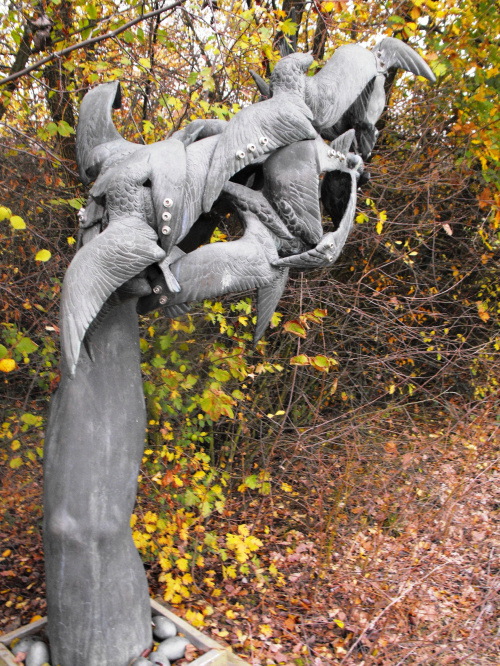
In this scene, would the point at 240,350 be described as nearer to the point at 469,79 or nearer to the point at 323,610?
the point at 323,610

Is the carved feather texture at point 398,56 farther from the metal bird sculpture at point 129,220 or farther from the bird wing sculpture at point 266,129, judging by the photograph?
the metal bird sculpture at point 129,220

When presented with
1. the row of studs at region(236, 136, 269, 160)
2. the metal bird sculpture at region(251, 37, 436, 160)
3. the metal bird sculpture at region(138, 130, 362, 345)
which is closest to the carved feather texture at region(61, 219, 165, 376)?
the metal bird sculpture at region(138, 130, 362, 345)

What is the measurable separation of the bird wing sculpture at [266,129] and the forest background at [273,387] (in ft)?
3.03

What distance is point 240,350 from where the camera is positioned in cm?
309

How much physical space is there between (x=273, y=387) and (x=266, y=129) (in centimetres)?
295

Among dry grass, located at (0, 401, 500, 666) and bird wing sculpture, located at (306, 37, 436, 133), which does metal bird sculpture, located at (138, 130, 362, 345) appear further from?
dry grass, located at (0, 401, 500, 666)

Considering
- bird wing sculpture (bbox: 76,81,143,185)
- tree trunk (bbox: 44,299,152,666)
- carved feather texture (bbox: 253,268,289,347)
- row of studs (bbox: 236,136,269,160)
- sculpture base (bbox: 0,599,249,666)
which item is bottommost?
sculpture base (bbox: 0,599,249,666)

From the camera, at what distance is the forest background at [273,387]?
2799mm

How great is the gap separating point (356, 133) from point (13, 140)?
2392 mm

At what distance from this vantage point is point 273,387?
4.31 m

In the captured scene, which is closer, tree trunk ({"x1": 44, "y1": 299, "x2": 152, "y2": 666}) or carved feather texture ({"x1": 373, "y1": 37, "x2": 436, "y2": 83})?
tree trunk ({"x1": 44, "y1": 299, "x2": 152, "y2": 666})

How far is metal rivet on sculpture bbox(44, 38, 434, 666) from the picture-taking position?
1.51 metres

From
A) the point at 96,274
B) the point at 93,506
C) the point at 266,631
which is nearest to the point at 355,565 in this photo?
the point at 266,631

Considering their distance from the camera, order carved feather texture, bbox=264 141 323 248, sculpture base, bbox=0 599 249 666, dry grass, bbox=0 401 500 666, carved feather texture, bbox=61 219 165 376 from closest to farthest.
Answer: carved feather texture, bbox=61 219 165 376
carved feather texture, bbox=264 141 323 248
sculpture base, bbox=0 599 249 666
dry grass, bbox=0 401 500 666
